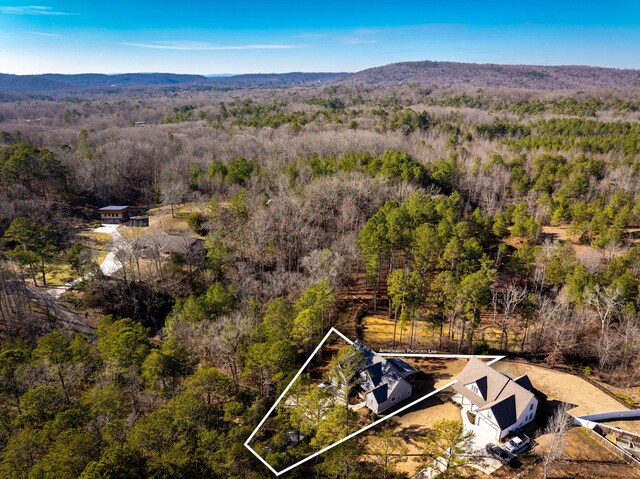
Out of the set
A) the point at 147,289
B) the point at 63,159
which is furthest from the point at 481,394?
the point at 63,159

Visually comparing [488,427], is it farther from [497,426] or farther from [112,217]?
[112,217]

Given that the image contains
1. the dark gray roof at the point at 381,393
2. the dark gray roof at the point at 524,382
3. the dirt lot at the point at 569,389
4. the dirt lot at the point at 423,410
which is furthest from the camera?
the dirt lot at the point at 569,389

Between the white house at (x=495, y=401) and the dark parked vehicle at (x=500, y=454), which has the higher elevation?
the white house at (x=495, y=401)

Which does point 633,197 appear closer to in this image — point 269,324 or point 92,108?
point 269,324

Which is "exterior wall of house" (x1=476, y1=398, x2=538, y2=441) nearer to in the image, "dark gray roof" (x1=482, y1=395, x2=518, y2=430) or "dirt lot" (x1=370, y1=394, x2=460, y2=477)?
"dark gray roof" (x1=482, y1=395, x2=518, y2=430)

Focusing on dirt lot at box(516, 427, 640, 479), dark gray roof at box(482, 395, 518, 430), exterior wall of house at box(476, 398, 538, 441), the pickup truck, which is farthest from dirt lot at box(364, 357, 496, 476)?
dirt lot at box(516, 427, 640, 479)

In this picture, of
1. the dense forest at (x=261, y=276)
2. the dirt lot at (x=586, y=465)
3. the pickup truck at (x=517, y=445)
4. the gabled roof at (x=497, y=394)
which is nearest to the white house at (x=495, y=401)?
the gabled roof at (x=497, y=394)

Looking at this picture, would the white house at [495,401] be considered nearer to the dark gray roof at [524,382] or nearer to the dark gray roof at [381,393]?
the dark gray roof at [524,382]
